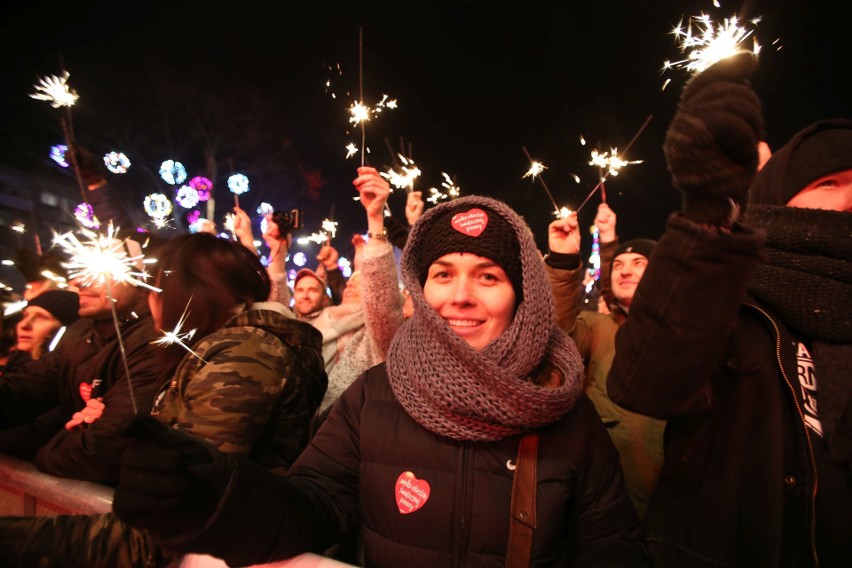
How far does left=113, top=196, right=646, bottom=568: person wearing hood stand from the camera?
1260 millimetres

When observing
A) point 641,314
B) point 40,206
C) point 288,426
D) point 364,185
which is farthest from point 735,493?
point 40,206

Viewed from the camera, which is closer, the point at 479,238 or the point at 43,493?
the point at 479,238

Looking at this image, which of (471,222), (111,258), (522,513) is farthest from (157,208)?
(522,513)

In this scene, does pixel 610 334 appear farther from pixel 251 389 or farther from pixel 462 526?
pixel 251 389

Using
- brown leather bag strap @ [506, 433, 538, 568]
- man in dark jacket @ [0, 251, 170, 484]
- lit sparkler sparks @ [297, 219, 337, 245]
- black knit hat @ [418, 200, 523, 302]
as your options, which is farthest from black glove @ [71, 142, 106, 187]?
brown leather bag strap @ [506, 433, 538, 568]

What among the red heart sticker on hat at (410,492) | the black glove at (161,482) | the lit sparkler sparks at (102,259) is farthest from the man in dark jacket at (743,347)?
the lit sparkler sparks at (102,259)

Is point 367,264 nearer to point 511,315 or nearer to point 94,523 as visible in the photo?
point 511,315

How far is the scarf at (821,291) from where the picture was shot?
3.91 feet

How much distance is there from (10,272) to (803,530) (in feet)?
92.9

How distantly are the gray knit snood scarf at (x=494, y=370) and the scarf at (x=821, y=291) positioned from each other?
69cm

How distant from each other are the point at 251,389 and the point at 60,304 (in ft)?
12.6

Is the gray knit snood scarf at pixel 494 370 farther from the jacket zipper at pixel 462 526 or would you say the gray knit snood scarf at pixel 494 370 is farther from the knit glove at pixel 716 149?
the knit glove at pixel 716 149

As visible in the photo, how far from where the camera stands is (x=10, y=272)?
1991 cm

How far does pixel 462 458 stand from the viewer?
58.8 inches
